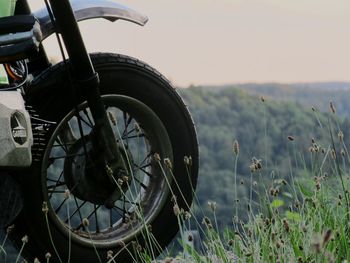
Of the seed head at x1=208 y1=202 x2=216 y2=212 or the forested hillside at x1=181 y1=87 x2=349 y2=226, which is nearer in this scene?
the seed head at x1=208 y1=202 x2=216 y2=212

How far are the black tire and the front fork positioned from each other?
0.08 meters

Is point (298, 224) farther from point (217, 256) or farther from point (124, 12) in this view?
point (124, 12)

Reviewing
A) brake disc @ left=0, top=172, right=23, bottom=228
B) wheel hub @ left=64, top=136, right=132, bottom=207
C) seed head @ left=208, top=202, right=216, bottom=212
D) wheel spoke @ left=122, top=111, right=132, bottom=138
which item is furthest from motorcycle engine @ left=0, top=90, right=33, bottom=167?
seed head @ left=208, top=202, right=216, bottom=212

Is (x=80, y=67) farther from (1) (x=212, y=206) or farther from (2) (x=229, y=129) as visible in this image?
(2) (x=229, y=129)

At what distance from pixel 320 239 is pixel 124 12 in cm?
330

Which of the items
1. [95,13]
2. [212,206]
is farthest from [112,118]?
[212,206]

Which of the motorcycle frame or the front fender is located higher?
the front fender

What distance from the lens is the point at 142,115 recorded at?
499cm

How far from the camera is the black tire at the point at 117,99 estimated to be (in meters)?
4.66

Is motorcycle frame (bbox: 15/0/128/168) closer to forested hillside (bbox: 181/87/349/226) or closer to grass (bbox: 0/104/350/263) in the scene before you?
grass (bbox: 0/104/350/263)

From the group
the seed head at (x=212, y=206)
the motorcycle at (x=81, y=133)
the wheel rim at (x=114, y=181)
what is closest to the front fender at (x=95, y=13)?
the motorcycle at (x=81, y=133)

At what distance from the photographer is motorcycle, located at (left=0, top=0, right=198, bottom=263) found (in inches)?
173

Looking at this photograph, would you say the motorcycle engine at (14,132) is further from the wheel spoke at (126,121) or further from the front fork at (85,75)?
the wheel spoke at (126,121)

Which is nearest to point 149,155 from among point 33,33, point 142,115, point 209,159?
point 142,115
